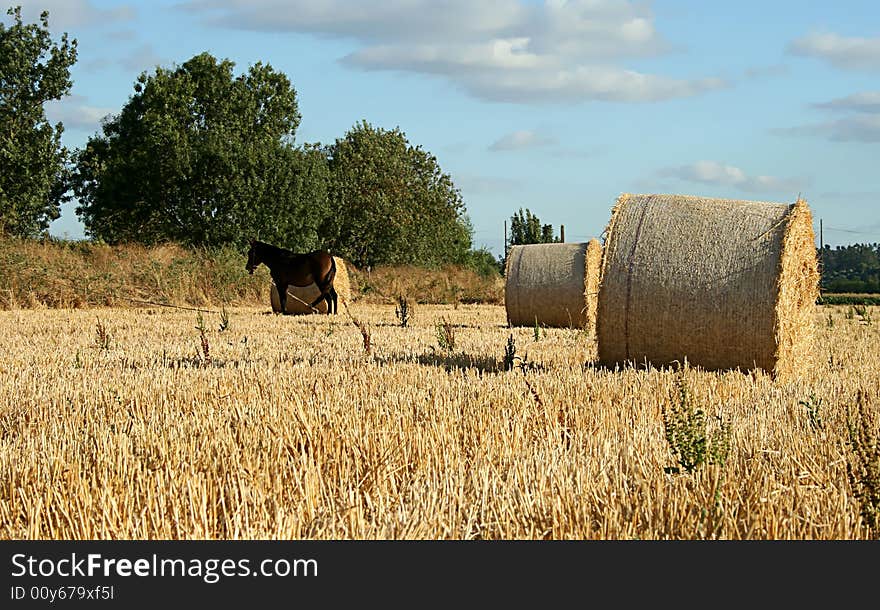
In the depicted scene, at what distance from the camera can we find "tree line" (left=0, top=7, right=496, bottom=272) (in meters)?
41.8

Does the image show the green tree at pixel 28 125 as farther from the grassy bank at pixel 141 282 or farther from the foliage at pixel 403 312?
the foliage at pixel 403 312

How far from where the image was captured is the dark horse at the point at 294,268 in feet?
61.0

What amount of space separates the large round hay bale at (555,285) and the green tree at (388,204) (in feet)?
132

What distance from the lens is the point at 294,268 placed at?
18.7 metres

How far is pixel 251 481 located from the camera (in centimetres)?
370

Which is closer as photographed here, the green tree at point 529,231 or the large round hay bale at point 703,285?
the large round hay bale at point 703,285

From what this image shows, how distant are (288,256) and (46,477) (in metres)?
15.1

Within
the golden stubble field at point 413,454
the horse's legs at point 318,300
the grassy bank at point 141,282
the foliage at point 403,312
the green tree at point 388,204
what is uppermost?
the green tree at point 388,204

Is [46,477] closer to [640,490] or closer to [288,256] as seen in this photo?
[640,490]

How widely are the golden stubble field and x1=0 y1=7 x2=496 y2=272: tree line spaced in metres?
37.2

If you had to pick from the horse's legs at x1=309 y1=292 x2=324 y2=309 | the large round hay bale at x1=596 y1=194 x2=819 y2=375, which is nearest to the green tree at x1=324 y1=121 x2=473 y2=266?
the horse's legs at x1=309 y1=292 x2=324 y2=309

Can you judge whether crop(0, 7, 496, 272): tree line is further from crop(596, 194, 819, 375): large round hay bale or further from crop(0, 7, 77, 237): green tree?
crop(596, 194, 819, 375): large round hay bale

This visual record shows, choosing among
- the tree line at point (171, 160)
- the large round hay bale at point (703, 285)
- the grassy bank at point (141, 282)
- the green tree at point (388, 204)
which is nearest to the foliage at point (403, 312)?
the grassy bank at point (141, 282)

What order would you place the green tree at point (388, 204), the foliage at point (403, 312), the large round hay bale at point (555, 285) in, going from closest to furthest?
1. the foliage at point (403, 312)
2. the large round hay bale at point (555, 285)
3. the green tree at point (388, 204)
